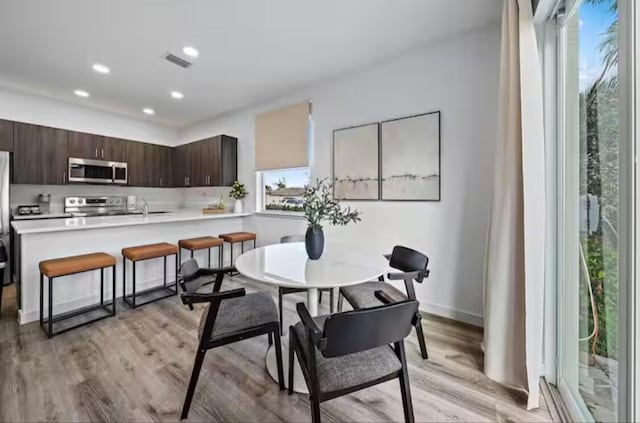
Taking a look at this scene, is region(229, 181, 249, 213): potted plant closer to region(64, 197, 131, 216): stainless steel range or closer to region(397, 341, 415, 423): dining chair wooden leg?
region(64, 197, 131, 216): stainless steel range

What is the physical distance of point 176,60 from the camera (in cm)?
302

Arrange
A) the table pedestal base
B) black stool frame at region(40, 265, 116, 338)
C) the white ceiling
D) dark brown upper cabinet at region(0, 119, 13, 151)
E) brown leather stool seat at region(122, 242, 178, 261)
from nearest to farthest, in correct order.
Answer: the table pedestal base, the white ceiling, black stool frame at region(40, 265, 116, 338), brown leather stool seat at region(122, 242, 178, 261), dark brown upper cabinet at region(0, 119, 13, 151)

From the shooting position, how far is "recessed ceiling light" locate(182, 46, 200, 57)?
9.12 ft

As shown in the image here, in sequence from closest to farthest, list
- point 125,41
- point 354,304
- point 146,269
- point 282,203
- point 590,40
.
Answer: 1. point 590,40
2. point 354,304
3. point 125,41
4. point 146,269
5. point 282,203

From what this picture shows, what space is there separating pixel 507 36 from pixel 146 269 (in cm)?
427

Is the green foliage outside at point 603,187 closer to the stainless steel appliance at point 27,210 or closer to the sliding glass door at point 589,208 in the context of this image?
the sliding glass door at point 589,208

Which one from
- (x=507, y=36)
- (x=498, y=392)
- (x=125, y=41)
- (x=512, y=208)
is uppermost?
(x=125, y=41)

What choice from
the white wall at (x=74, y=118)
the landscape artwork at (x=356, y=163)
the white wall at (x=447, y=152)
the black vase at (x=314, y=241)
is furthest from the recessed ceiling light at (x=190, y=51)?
the white wall at (x=74, y=118)

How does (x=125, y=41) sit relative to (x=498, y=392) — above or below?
above

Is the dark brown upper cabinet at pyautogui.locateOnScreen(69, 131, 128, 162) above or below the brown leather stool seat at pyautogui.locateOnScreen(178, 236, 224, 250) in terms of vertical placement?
above

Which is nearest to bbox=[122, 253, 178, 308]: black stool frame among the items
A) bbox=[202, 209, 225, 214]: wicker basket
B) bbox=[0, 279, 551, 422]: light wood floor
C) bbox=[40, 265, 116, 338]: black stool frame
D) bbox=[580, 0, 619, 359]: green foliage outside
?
bbox=[40, 265, 116, 338]: black stool frame

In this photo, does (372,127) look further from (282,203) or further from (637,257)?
(637,257)

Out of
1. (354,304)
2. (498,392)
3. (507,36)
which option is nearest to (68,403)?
(354,304)

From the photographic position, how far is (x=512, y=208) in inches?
67.2
